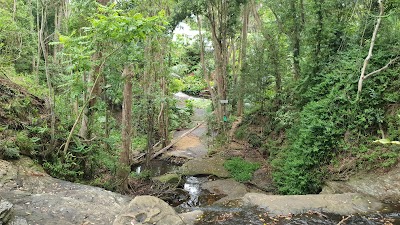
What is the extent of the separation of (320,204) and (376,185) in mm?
1681

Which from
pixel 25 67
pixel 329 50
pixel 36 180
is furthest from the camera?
pixel 25 67

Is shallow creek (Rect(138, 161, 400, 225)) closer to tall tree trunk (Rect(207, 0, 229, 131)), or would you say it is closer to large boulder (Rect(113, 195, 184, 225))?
large boulder (Rect(113, 195, 184, 225))

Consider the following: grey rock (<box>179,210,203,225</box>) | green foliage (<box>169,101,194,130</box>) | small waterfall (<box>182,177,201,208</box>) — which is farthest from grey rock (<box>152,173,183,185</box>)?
green foliage (<box>169,101,194,130</box>)

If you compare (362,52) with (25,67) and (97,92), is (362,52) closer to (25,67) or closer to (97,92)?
(97,92)

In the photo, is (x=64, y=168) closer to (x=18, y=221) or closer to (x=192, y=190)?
(x=18, y=221)

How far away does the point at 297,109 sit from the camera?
10602 millimetres

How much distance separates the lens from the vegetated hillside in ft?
19.9

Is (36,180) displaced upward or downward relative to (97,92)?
downward

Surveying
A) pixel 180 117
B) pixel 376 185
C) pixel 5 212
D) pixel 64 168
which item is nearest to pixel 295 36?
pixel 376 185

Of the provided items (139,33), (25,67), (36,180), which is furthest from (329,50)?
(25,67)

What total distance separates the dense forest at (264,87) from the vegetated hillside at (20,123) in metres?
0.03

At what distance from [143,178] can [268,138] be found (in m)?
5.42

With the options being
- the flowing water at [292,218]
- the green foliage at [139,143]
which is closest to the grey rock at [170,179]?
the green foliage at [139,143]

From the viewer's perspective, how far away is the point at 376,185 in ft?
21.6
